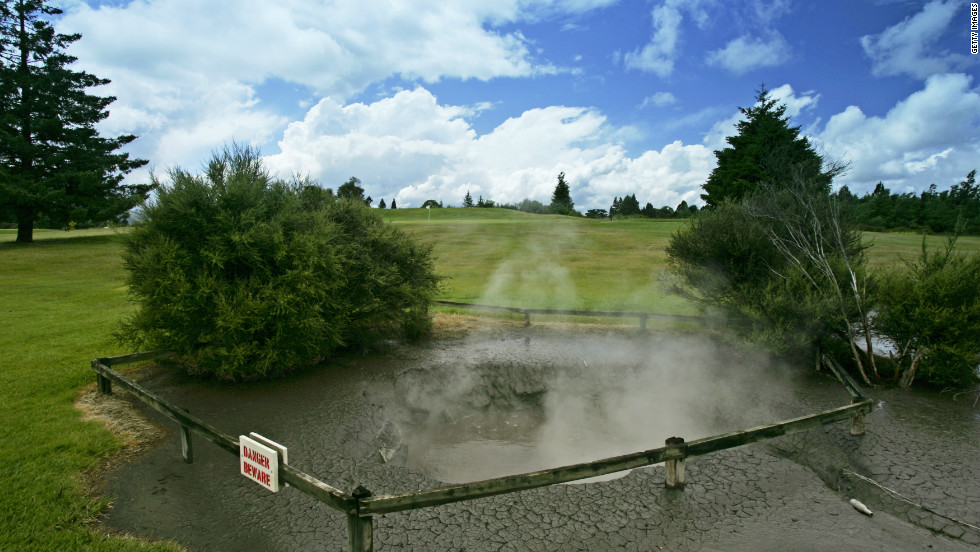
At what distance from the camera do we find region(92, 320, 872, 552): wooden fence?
3.50m

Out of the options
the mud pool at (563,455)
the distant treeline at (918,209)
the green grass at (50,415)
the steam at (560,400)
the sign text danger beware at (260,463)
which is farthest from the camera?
the distant treeline at (918,209)

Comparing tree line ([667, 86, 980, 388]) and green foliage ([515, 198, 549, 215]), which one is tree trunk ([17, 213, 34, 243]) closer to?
tree line ([667, 86, 980, 388])

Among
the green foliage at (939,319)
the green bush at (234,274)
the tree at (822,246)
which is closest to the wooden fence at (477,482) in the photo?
the green bush at (234,274)

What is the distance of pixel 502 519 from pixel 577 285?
55.6ft

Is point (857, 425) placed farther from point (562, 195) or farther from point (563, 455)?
point (562, 195)

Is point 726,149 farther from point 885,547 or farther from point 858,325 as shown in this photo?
point 885,547

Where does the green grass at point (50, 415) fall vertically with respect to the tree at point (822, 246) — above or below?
below

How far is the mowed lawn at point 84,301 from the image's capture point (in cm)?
439

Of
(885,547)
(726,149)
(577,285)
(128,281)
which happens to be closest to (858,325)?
(885,547)

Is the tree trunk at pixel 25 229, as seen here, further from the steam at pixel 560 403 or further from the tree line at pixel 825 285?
the tree line at pixel 825 285

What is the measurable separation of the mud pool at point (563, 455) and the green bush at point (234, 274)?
2.25 ft

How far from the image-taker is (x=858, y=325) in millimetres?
9453

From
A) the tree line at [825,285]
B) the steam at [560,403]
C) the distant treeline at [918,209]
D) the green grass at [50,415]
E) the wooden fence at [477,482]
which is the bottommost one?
the steam at [560,403]

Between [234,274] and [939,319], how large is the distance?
11.6 metres
